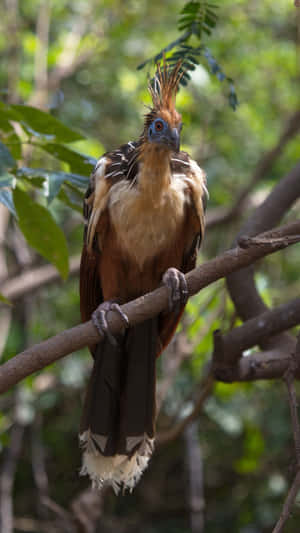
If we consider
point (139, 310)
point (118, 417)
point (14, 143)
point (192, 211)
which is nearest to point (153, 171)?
point (192, 211)

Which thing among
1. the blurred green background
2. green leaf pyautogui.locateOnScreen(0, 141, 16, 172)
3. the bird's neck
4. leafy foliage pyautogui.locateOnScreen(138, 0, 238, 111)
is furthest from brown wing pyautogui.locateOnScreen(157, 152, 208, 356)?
the blurred green background

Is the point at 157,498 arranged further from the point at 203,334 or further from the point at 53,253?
the point at 53,253

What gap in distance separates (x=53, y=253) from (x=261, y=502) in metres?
2.75

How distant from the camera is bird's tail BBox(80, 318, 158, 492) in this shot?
2.28 meters

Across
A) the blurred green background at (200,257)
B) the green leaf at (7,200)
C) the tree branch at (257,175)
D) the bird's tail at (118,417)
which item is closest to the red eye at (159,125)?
the green leaf at (7,200)

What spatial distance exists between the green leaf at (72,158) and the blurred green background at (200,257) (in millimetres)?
1296

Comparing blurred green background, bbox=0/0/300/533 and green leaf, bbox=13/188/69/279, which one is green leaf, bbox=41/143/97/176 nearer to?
green leaf, bbox=13/188/69/279

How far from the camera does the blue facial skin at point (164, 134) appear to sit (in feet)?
6.97

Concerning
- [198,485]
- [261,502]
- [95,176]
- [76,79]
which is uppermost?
[76,79]

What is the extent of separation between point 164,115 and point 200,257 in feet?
7.85

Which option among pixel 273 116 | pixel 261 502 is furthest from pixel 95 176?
pixel 273 116

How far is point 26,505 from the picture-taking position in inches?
173

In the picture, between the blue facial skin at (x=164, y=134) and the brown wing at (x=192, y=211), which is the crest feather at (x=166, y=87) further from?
the brown wing at (x=192, y=211)

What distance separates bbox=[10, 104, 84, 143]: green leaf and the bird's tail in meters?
0.86
